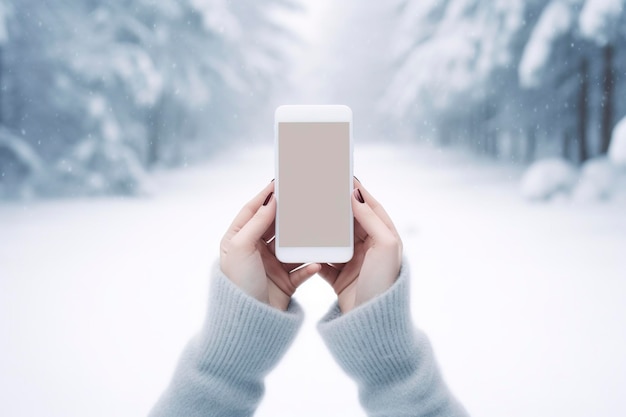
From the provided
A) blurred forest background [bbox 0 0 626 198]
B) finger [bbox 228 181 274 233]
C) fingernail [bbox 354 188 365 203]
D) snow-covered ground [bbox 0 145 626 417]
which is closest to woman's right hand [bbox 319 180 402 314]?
fingernail [bbox 354 188 365 203]

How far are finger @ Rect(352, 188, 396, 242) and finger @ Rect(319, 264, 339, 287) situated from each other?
11 centimetres

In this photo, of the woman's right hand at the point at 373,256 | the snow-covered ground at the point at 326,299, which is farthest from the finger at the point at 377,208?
the snow-covered ground at the point at 326,299

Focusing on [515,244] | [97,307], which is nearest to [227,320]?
[97,307]

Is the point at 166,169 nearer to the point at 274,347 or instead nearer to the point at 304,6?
the point at 304,6

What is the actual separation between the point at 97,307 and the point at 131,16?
200cm

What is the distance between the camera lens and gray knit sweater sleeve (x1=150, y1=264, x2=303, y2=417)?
0.51 m

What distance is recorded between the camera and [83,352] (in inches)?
63.2

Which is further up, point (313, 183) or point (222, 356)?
point (313, 183)

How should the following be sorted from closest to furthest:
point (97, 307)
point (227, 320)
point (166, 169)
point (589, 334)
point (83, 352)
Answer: point (227, 320) → point (83, 352) → point (589, 334) → point (97, 307) → point (166, 169)

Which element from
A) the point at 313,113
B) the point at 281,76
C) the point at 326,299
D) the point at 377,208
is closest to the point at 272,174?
the point at 281,76

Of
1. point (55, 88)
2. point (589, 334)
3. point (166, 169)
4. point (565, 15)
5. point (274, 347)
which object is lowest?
point (589, 334)

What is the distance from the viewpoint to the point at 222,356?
0.51 m

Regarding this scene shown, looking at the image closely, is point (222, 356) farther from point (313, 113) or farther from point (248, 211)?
point (313, 113)

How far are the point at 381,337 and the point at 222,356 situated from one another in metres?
0.16
